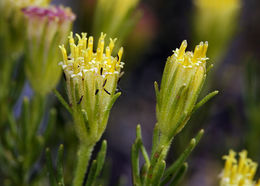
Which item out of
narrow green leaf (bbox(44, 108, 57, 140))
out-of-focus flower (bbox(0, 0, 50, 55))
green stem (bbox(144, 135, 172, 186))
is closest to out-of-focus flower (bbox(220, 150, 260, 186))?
green stem (bbox(144, 135, 172, 186))

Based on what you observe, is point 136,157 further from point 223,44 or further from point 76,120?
point 223,44

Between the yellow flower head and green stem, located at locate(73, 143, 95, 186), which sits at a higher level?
the yellow flower head

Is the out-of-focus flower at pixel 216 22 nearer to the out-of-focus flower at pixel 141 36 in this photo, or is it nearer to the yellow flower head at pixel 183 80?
the out-of-focus flower at pixel 141 36

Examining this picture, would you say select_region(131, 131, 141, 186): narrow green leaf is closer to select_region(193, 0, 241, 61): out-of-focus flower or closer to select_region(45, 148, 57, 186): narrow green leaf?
select_region(45, 148, 57, 186): narrow green leaf

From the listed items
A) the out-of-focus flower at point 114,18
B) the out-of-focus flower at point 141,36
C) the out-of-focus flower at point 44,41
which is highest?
the out-of-focus flower at point 141,36

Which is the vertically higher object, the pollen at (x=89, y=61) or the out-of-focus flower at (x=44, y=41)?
the out-of-focus flower at (x=44, y=41)

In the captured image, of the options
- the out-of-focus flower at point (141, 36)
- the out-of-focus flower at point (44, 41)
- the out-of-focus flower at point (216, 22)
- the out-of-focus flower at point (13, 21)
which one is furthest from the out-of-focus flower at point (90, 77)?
the out-of-focus flower at point (141, 36)

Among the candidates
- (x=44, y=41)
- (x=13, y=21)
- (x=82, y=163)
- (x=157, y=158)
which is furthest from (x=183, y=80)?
(x=13, y=21)
